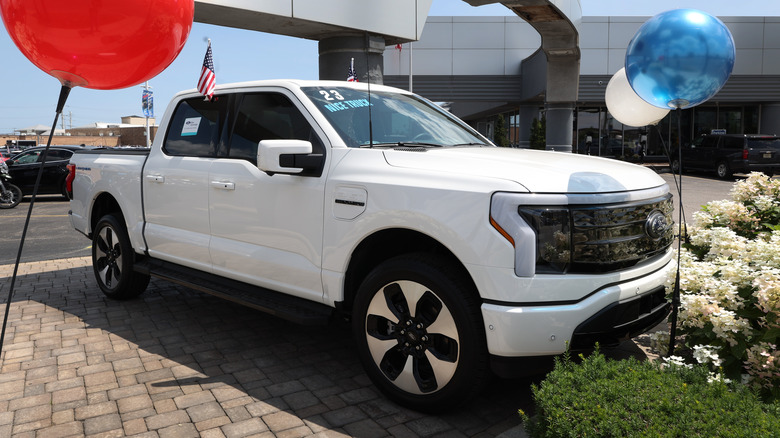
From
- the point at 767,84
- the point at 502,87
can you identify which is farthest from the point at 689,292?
the point at 767,84

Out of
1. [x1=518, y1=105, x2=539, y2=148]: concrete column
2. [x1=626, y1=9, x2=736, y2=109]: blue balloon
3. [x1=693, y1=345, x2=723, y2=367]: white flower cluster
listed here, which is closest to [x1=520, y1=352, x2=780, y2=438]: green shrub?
[x1=693, y1=345, x2=723, y2=367]: white flower cluster

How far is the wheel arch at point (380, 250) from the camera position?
11.8 feet

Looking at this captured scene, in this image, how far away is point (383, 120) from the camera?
173 inches

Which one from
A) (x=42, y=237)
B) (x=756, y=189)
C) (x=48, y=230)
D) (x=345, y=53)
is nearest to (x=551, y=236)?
(x=756, y=189)

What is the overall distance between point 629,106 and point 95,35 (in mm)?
4186

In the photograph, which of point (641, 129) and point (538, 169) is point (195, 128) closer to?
point (538, 169)

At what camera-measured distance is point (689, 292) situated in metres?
3.68

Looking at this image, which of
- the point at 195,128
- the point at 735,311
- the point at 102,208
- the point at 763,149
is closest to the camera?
the point at 735,311

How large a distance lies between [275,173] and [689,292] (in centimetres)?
267

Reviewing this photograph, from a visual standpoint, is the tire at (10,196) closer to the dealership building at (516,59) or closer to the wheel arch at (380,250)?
the wheel arch at (380,250)

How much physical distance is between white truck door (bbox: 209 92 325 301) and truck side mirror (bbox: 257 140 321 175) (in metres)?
0.14

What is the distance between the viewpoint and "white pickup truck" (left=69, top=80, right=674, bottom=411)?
3117 mm

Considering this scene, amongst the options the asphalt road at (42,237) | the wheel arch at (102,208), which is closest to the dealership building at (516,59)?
the asphalt road at (42,237)

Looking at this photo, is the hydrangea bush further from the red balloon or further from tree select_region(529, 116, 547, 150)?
tree select_region(529, 116, 547, 150)
